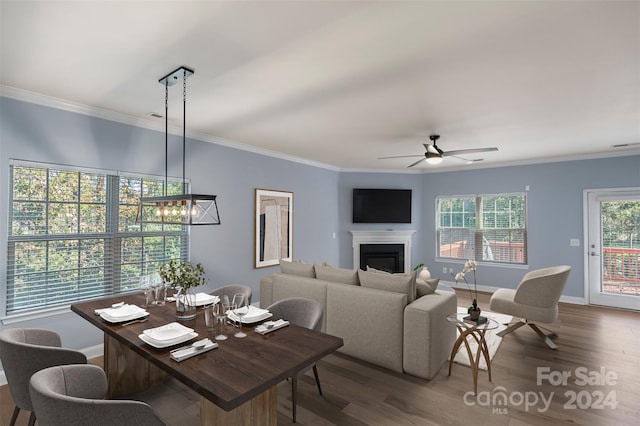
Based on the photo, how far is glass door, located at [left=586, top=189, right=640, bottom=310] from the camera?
5180 millimetres

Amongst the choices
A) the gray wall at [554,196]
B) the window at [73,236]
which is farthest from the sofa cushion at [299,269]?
the gray wall at [554,196]

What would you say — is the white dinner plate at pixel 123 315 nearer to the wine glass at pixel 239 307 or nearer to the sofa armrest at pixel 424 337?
the wine glass at pixel 239 307

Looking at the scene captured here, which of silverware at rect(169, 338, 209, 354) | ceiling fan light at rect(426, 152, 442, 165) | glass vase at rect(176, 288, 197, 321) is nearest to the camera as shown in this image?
silverware at rect(169, 338, 209, 354)

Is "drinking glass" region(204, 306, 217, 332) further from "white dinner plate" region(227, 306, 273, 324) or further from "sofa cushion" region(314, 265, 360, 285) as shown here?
"sofa cushion" region(314, 265, 360, 285)

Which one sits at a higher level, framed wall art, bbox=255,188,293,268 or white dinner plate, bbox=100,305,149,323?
framed wall art, bbox=255,188,293,268

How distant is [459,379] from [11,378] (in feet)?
10.9

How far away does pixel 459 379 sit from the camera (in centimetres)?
292

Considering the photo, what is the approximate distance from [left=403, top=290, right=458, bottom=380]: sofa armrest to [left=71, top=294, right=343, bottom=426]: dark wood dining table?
1.25m

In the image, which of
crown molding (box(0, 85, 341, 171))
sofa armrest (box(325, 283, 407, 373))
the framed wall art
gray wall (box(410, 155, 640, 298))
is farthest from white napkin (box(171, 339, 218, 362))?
gray wall (box(410, 155, 640, 298))

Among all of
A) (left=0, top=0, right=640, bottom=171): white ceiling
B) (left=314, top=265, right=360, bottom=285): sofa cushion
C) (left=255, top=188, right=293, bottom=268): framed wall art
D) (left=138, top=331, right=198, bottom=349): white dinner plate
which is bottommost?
(left=138, top=331, right=198, bottom=349): white dinner plate

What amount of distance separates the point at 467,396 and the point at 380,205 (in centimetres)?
482

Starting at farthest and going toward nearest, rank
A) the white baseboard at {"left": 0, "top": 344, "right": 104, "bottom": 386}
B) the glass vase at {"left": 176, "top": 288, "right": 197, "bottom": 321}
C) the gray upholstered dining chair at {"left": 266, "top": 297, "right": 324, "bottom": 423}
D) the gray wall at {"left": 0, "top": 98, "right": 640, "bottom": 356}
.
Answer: the white baseboard at {"left": 0, "top": 344, "right": 104, "bottom": 386}, the gray wall at {"left": 0, "top": 98, "right": 640, "bottom": 356}, the gray upholstered dining chair at {"left": 266, "top": 297, "right": 324, "bottom": 423}, the glass vase at {"left": 176, "top": 288, "right": 197, "bottom": 321}

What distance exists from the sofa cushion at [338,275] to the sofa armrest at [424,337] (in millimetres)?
682

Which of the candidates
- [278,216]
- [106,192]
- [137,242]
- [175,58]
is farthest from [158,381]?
[278,216]
